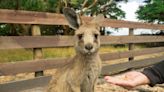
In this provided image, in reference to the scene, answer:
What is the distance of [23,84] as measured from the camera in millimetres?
5863

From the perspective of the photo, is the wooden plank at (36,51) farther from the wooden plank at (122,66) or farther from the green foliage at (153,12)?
the green foliage at (153,12)

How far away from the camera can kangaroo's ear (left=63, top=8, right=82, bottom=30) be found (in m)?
4.61

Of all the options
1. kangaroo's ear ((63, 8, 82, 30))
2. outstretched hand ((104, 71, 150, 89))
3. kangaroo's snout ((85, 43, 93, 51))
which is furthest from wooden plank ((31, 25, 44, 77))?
outstretched hand ((104, 71, 150, 89))

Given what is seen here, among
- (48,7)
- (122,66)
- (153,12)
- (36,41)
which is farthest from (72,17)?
(153,12)

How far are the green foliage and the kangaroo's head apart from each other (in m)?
18.9

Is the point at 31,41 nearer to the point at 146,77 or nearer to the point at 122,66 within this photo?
the point at 146,77

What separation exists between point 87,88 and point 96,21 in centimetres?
93

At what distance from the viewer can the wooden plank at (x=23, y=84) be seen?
5494 mm

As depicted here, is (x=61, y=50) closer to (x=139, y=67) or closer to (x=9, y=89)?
(x=139, y=67)

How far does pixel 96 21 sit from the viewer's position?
193 inches

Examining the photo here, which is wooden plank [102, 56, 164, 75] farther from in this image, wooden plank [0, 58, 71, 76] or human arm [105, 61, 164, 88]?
human arm [105, 61, 164, 88]

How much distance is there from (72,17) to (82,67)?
63 centimetres

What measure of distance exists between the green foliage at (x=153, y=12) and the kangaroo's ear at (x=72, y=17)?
1891cm

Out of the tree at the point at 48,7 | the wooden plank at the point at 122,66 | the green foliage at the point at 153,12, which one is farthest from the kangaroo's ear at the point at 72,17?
the green foliage at the point at 153,12
